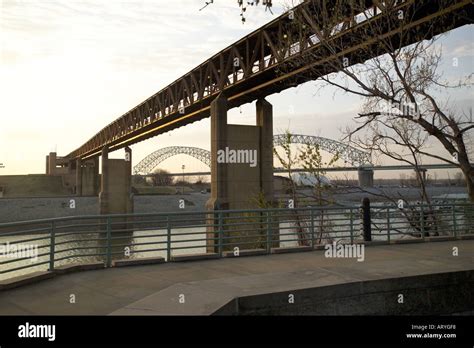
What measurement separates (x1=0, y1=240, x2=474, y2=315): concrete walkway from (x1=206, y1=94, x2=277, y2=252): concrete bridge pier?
15262 mm

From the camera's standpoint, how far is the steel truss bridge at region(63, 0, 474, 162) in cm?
1238

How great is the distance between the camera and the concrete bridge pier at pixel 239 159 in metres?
26.4

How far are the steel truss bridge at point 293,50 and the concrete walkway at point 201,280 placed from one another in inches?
231

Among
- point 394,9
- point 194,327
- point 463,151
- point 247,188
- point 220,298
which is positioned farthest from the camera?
point 247,188

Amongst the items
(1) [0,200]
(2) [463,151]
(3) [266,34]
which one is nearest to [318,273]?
(2) [463,151]

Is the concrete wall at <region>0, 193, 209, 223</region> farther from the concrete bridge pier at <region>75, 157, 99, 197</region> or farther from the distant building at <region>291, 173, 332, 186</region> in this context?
the distant building at <region>291, 173, 332, 186</region>

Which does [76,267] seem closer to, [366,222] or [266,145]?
[366,222]

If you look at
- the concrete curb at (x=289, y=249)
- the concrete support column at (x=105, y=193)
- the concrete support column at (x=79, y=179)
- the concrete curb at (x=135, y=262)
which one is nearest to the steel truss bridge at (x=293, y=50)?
the concrete curb at (x=289, y=249)

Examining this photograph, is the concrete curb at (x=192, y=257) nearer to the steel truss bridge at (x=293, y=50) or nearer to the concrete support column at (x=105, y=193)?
the steel truss bridge at (x=293, y=50)

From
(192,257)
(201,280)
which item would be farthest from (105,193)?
(201,280)

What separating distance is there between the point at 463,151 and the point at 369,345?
622 centimetres

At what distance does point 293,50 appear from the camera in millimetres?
20719

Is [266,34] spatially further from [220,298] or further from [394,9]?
[220,298]

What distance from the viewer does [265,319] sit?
5.86m
